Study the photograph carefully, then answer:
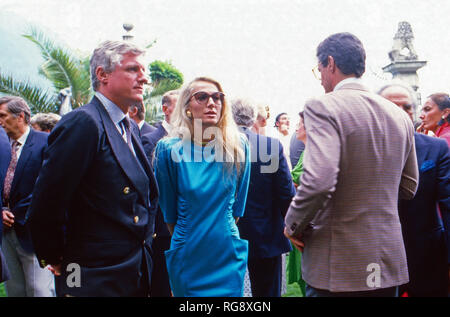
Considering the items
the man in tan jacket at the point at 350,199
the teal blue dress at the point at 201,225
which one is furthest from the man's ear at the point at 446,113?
the teal blue dress at the point at 201,225

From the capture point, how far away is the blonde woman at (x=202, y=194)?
284cm

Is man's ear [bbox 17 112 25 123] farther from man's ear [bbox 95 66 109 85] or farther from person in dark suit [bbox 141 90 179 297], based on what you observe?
man's ear [bbox 95 66 109 85]

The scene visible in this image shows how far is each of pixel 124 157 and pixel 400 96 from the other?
2156mm

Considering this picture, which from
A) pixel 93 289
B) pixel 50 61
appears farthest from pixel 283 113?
pixel 50 61

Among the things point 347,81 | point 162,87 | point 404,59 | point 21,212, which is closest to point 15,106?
point 21,212

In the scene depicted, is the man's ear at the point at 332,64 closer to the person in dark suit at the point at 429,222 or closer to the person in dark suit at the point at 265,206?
the person in dark suit at the point at 429,222

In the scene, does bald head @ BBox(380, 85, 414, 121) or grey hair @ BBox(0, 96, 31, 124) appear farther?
grey hair @ BBox(0, 96, 31, 124)

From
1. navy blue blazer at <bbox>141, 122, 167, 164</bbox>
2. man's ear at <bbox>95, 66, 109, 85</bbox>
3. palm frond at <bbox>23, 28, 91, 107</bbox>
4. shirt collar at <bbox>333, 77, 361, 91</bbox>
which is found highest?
palm frond at <bbox>23, 28, 91, 107</bbox>

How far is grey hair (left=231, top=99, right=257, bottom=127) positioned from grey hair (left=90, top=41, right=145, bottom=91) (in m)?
1.49

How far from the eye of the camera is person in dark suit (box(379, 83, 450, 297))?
312cm

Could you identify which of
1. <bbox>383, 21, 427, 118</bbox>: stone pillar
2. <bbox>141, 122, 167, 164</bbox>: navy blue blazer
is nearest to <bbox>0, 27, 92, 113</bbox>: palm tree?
<bbox>383, 21, 427, 118</bbox>: stone pillar

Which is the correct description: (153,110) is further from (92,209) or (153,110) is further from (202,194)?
(92,209)

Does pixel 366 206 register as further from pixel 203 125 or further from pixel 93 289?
pixel 93 289

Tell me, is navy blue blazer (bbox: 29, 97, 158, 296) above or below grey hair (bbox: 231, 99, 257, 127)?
below
